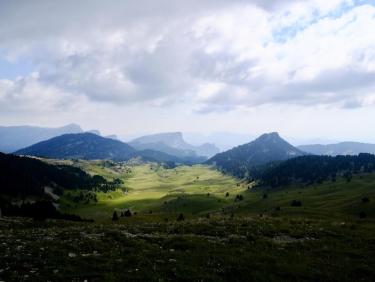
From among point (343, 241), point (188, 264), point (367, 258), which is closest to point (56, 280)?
point (188, 264)

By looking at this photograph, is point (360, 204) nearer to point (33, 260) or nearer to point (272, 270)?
point (272, 270)

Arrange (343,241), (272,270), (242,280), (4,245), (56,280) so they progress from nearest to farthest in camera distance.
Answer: (56,280), (242,280), (272,270), (4,245), (343,241)

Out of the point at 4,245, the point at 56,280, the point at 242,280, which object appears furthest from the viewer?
the point at 4,245

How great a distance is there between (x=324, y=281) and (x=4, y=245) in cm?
2357

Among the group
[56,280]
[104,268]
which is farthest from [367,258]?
[56,280]

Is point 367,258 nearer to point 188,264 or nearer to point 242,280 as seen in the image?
point 242,280

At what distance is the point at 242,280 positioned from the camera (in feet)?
82.0

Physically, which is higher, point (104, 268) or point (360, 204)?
point (104, 268)

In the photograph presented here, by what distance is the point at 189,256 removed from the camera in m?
29.5

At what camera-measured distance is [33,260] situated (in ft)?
85.2

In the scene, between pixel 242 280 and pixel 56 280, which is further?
pixel 242 280

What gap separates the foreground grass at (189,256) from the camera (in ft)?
80.2

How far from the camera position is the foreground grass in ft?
80.2

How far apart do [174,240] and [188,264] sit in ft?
24.7
